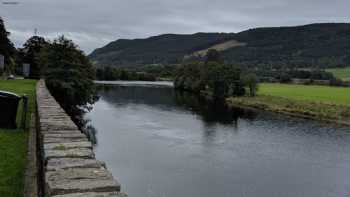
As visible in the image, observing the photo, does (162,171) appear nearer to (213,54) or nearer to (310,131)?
(310,131)

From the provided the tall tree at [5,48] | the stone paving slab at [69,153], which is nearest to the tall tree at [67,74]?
the stone paving slab at [69,153]

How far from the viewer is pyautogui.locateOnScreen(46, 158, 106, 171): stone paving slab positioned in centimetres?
397

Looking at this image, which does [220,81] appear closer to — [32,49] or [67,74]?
[32,49]

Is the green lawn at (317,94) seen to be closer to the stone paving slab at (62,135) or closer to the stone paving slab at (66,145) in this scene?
the stone paving slab at (62,135)

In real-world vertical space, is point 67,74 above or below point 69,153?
above

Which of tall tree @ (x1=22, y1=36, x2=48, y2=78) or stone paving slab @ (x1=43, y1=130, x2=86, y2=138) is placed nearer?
stone paving slab @ (x1=43, y1=130, x2=86, y2=138)

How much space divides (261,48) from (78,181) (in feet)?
507

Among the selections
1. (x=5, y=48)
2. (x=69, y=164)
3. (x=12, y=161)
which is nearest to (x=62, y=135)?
(x=12, y=161)

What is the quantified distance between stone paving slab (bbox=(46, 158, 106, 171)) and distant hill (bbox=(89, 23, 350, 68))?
12216 cm

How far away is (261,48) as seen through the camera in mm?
152375

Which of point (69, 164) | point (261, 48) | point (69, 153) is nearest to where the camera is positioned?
point (69, 164)

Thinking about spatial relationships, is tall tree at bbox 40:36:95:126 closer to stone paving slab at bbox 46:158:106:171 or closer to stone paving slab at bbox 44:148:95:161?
stone paving slab at bbox 44:148:95:161

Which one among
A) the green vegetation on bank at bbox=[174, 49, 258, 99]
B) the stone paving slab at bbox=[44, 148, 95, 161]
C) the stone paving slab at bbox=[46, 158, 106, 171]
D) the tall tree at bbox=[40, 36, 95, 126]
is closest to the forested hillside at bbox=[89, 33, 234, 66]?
the green vegetation on bank at bbox=[174, 49, 258, 99]

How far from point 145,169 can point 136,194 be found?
3.28m
